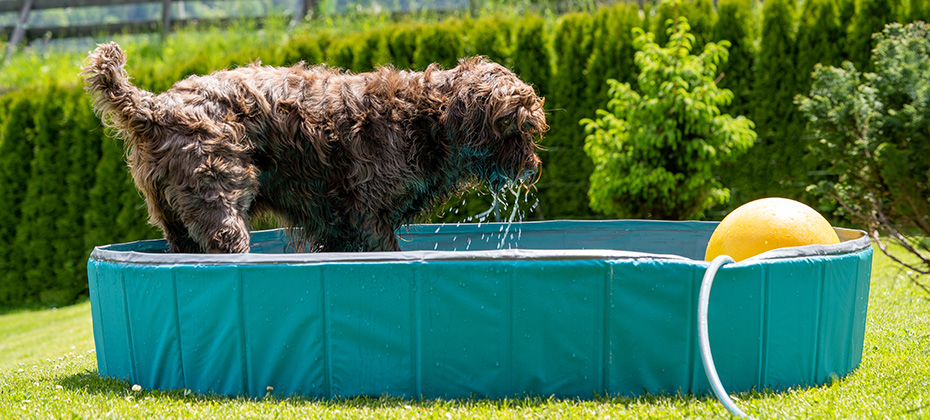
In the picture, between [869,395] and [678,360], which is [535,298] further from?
[869,395]

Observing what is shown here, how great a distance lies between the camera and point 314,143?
416cm

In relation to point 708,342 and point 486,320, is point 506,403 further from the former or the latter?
point 708,342

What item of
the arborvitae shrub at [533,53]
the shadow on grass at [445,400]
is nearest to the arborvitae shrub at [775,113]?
the arborvitae shrub at [533,53]

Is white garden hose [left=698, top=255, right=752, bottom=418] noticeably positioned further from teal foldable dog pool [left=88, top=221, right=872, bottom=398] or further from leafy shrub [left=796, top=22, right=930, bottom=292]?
leafy shrub [left=796, top=22, right=930, bottom=292]

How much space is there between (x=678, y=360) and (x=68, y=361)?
486 centimetres

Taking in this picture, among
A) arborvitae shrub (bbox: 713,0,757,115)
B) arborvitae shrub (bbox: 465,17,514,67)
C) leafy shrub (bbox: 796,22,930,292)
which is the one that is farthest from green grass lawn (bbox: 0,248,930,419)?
arborvitae shrub (bbox: 465,17,514,67)

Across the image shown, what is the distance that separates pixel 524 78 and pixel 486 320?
23.3ft

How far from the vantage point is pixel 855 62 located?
9.80 meters

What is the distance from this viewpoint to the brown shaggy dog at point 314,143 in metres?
3.93

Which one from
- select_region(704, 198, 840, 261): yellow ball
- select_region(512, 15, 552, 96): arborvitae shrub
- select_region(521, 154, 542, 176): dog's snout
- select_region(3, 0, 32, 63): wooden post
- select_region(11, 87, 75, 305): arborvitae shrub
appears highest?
select_region(3, 0, 32, 63): wooden post

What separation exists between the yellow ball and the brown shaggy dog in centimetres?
150

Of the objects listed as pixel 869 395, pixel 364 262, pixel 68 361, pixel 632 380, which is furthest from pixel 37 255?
pixel 869 395

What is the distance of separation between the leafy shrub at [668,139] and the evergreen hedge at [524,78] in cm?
103

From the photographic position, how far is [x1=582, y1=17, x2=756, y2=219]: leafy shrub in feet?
27.0
